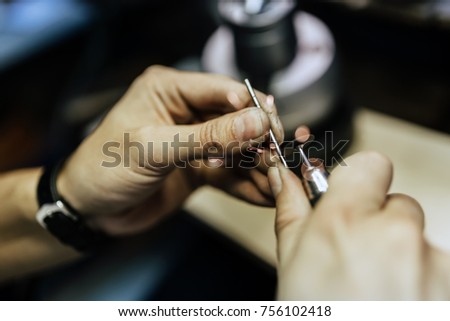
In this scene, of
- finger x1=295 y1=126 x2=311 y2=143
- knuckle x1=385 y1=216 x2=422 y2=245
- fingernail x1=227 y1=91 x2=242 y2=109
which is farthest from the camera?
finger x1=295 y1=126 x2=311 y2=143

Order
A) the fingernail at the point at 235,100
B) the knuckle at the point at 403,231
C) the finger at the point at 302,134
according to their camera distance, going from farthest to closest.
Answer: the finger at the point at 302,134 < the fingernail at the point at 235,100 < the knuckle at the point at 403,231

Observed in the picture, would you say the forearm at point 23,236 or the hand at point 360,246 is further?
the forearm at point 23,236

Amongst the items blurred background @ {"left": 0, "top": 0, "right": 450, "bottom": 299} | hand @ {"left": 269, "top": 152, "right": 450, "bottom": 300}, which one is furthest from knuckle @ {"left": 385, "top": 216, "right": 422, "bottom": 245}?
blurred background @ {"left": 0, "top": 0, "right": 450, "bottom": 299}

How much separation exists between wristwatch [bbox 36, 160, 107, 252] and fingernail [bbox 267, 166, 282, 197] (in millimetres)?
232

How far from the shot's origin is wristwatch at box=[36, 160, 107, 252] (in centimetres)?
49

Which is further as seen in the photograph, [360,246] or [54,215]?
[54,215]

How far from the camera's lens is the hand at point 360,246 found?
11.8 inches

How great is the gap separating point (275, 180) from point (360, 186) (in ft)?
0.24

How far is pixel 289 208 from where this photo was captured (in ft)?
1.15

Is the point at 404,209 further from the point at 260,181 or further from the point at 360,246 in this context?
the point at 260,181

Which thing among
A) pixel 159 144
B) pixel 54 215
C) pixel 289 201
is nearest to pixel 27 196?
pixel 54 215

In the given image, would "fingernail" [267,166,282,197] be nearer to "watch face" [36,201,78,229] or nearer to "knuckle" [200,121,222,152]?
"knuckle" [200,121,222,152]

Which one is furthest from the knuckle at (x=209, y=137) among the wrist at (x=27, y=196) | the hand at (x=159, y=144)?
the wrist at (x=27, y=196)

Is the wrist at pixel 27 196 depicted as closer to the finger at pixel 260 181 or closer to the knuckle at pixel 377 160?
the finger at pixel 260 181
